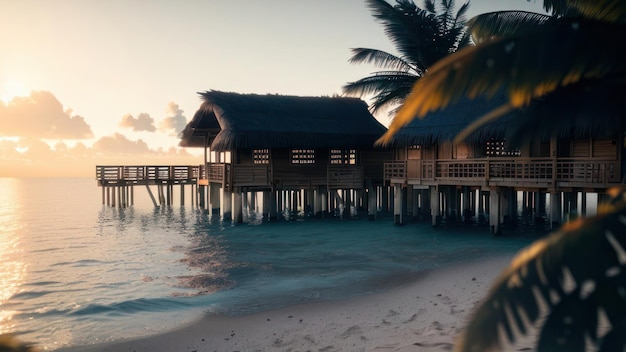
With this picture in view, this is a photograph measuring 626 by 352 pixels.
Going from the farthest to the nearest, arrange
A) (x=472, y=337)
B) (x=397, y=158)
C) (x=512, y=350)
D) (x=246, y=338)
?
(x=397, y=158) → (x=246, y=338) → (x=512, y=350) → (x=472, y=337)

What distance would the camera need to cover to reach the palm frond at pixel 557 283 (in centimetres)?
239

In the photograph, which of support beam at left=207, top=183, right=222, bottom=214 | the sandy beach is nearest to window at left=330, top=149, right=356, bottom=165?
support beam at left=207, top=183, right=222, bottom=214

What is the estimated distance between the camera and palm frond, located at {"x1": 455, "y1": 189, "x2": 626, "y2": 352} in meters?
2.39

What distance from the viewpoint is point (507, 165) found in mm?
20188

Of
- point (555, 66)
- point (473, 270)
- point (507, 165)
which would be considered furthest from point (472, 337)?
point (507, 165)

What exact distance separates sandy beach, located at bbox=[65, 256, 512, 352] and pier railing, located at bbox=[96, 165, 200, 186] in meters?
25.7

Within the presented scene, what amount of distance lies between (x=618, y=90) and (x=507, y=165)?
57.3ft

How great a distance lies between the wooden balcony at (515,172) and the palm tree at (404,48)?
19.8 ft

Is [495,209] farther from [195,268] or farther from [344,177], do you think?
[195,268]

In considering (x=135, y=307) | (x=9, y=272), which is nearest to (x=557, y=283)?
(x=135, y=307)

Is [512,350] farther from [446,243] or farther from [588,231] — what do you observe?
[446,243]

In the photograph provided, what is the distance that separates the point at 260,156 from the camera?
87.3 ft

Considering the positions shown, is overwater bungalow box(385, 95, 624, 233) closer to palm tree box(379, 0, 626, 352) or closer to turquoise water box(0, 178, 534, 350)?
turquoise water box(0, 178, 534, 350)

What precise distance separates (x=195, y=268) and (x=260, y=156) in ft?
35.1
